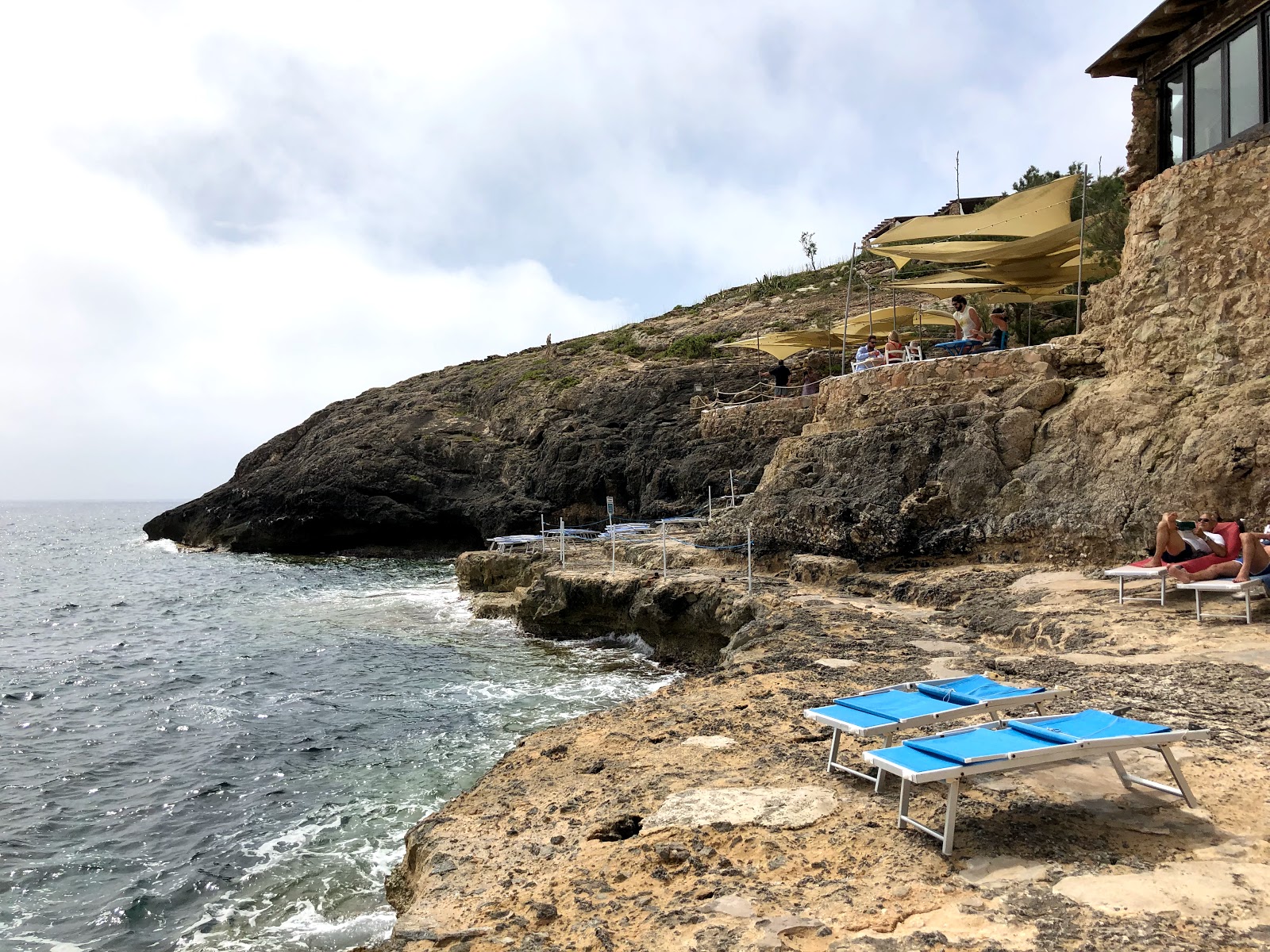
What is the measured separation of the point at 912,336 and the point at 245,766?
25.7m

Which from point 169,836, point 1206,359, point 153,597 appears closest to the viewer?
point 169,836

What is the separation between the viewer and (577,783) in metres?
6.17

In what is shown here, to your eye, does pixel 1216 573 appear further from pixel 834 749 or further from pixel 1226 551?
pixel 834 749

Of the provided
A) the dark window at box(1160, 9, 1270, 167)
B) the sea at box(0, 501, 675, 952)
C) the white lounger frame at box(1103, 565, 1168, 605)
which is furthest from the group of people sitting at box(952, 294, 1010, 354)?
the sea at box(0, 501, 675, 952)

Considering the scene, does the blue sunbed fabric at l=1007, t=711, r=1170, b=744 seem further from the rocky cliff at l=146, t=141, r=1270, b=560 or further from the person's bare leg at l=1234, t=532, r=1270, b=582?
the rocky cliff at l=146, t=141, r=1270, b=560

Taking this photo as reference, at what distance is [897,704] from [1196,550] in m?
5.85

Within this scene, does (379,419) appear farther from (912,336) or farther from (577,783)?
(577,783)

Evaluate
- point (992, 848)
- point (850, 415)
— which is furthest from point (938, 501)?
point (992, 848)

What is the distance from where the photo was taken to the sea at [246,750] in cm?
654

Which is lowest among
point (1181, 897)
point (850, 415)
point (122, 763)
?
point (122, 763)

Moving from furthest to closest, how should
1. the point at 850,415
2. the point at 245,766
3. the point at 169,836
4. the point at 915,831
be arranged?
the point at 850,415
the point at 245,766
the point at 169,836
the point at 915,831

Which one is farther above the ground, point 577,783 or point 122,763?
point 577,783

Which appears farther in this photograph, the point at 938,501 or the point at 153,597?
the point at 153,597

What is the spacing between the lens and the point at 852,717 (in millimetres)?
5332
